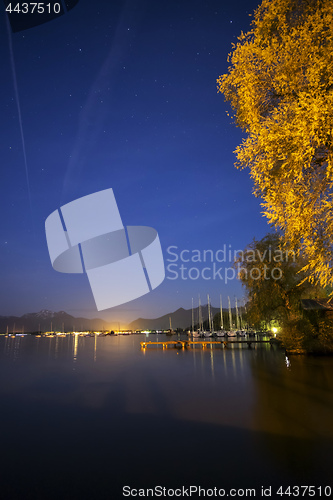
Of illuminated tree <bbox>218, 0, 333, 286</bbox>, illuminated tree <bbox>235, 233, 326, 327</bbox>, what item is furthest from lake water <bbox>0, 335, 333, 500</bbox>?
illuminated tree <bbox>235, 233, 326, 327</bbox>

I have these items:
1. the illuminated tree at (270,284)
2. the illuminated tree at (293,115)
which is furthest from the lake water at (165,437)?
the illuminated tree at (270,284)

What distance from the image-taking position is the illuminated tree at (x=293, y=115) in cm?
769

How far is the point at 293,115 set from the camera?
8312 millimetres

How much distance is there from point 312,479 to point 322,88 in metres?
8.94

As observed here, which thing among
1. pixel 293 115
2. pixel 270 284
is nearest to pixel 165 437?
pixel 293 115

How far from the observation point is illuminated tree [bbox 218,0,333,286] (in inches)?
303

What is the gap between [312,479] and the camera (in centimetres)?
590

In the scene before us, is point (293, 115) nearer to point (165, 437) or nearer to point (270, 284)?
point (165, 437)

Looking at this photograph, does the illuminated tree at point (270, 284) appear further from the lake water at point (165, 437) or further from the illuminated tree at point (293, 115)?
the illuminated tree at point (293, 115)

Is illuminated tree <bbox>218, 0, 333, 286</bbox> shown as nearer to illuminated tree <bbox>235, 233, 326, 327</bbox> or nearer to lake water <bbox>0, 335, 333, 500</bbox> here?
lake water <bbox>0, 335, 333, 500</bbox>

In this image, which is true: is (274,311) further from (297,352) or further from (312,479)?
(312,479)

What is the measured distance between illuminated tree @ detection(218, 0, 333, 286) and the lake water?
4.56 metres

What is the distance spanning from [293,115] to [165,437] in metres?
9.76

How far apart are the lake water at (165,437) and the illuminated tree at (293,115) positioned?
4.56 metres
